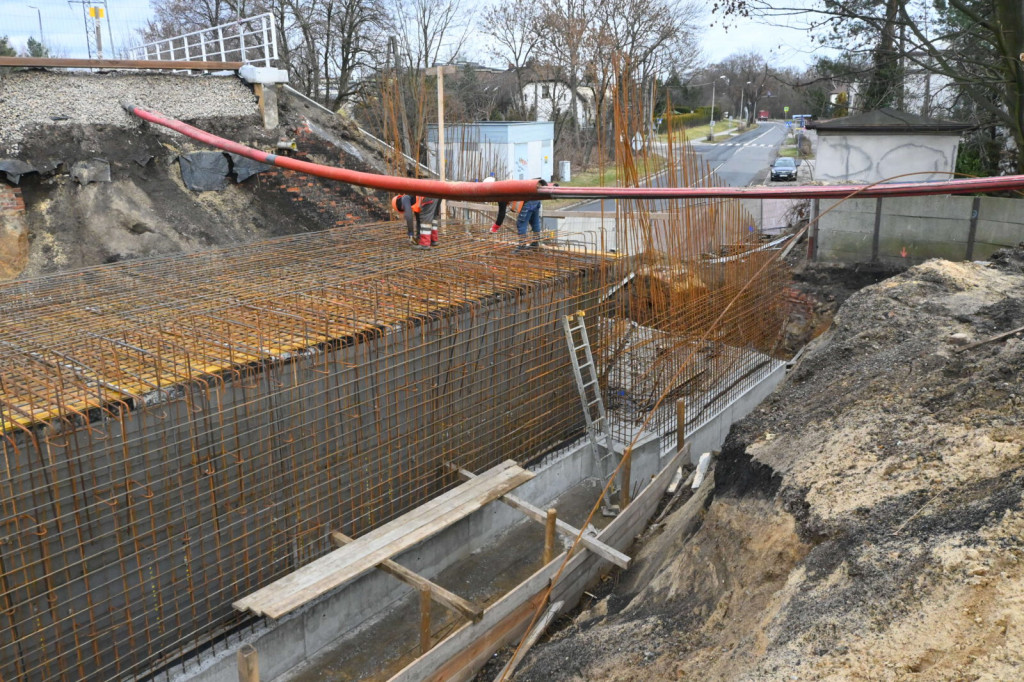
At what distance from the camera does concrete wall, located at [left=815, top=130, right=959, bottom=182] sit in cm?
1598

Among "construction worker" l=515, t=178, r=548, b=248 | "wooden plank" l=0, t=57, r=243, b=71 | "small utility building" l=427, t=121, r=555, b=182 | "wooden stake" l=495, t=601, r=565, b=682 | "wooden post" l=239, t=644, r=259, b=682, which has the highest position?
"wooden plank" l=0, t=57, r=243, b=71

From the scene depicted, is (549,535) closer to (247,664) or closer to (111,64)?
(247,664)

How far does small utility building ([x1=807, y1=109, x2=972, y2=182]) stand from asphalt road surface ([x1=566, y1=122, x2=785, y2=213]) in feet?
17.8

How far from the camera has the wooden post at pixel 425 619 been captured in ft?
17.6

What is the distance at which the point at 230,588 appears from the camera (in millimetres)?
5406

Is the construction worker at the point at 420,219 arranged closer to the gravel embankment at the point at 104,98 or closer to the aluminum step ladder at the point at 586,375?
the aluminum step ladder at the point at 586,375

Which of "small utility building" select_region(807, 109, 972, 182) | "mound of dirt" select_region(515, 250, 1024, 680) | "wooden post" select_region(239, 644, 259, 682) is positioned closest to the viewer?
"mound of dirt" select_region(515, 250, 1024, 680)

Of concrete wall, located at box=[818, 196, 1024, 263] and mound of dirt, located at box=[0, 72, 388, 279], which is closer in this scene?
A: mound of dirt, located at box=[0, 72, 388, 279]

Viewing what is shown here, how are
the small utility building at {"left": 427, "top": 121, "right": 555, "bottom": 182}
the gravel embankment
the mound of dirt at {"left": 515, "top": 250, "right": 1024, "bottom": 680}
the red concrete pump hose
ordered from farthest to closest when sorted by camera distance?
the small utility building at {"left": 427, "top": 121, "right": 555, "bottom": 182}
the gravel embankment
the mound of dirt at {"left": 515, "top": 250, "right": 1024, "bottom": 680}
the red concrete pump hose

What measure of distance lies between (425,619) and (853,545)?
2.92 m

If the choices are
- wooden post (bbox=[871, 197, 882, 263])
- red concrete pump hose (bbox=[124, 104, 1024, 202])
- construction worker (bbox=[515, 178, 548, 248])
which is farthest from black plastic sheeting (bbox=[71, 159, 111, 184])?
wooden post (bbox=[871, 197, 882, 263])

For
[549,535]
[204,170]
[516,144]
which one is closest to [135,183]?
[204,170]

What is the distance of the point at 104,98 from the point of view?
13773mm

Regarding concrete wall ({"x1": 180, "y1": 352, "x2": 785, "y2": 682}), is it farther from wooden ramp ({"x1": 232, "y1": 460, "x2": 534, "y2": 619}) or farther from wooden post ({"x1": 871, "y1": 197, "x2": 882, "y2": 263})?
wooden post ({"x1": 871, "y1": 197, "x2": 882, "y2": 263})
